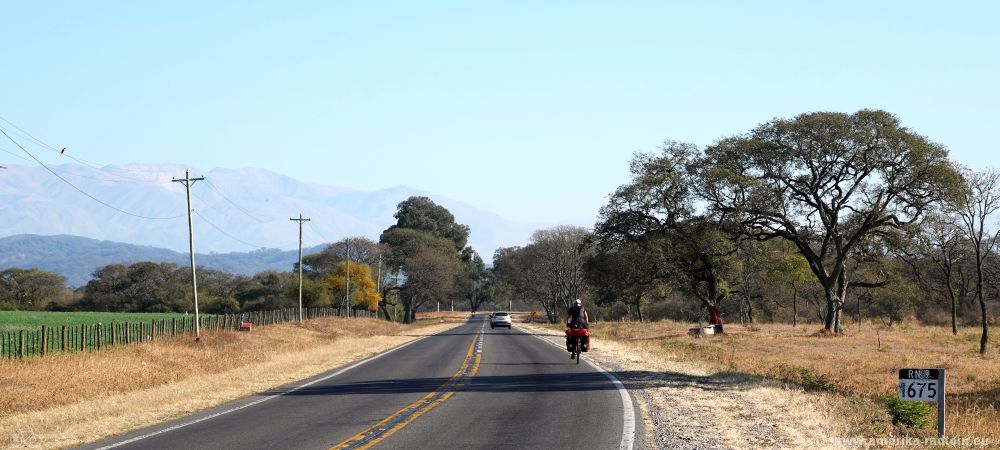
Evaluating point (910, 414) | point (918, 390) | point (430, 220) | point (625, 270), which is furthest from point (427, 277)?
point (918, 390)

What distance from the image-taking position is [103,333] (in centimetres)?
3825

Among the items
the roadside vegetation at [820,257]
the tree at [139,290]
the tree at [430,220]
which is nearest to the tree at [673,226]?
the roadside vegetation at [820,257]

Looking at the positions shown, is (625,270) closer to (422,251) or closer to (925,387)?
(925,387)

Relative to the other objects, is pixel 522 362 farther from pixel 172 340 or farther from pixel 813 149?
pixel 813 149

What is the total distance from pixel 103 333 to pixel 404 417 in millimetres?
25669

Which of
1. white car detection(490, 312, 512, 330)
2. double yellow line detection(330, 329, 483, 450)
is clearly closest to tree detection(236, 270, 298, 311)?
white car detection(490, 312, 512, 330)

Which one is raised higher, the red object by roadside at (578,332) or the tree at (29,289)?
the red object by roadside at (578,332)

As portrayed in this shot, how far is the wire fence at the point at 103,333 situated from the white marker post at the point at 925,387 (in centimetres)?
2533

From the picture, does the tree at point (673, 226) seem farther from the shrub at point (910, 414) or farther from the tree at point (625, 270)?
the shrub at point (910, 414)

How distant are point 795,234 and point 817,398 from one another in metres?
41.1

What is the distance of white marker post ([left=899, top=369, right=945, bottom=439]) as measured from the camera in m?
14.2

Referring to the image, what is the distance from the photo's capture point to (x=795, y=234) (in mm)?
58625

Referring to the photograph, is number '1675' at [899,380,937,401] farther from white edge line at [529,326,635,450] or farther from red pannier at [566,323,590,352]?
red pannier at [566,323,590,352]

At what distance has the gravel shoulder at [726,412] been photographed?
14.1 m
